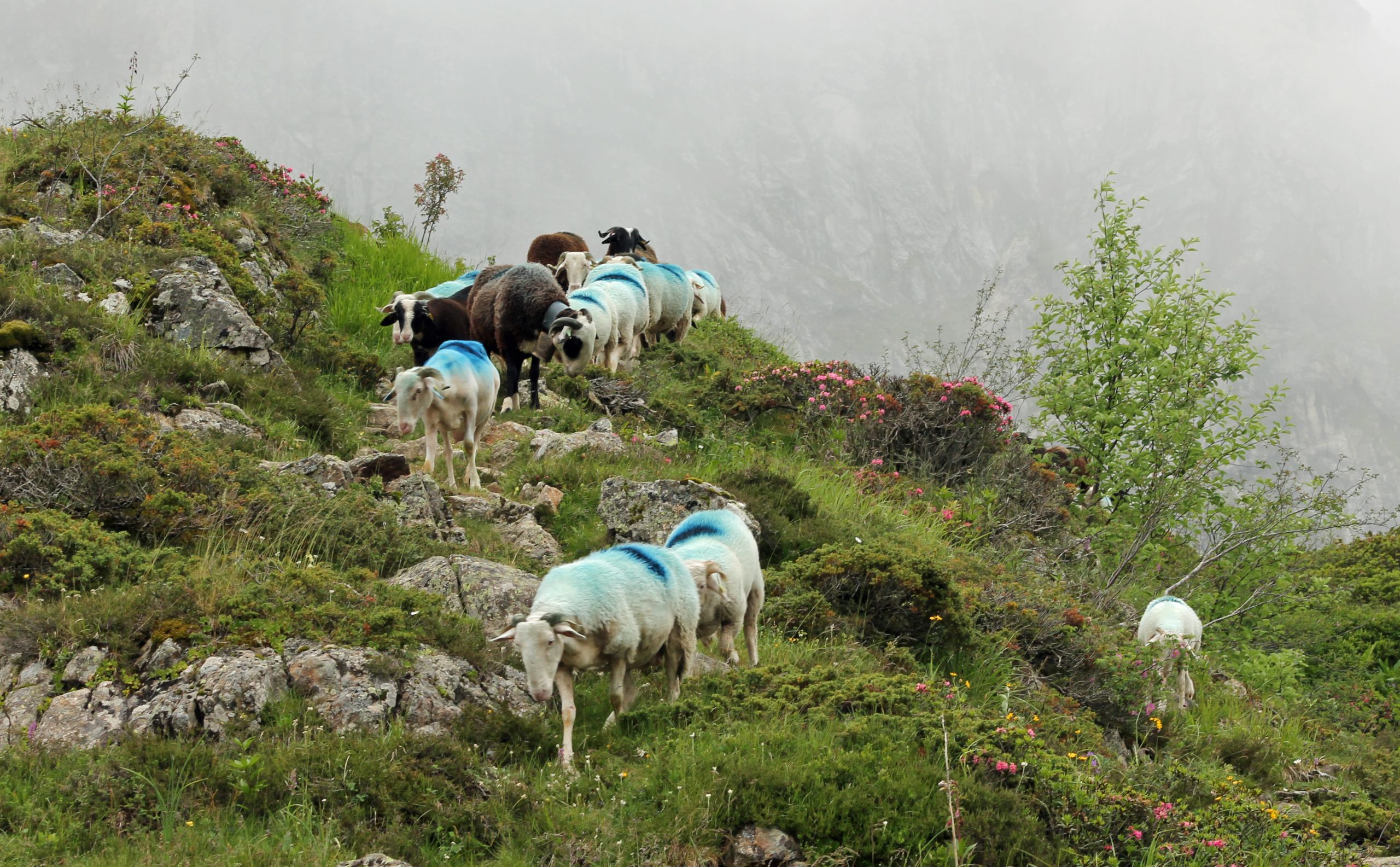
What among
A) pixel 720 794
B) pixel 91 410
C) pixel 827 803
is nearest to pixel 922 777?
pixel 827 803

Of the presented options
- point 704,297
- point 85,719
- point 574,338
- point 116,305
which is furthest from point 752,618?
point 704,297

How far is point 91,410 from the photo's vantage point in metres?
8.72

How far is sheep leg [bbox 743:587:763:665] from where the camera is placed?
25.8ft

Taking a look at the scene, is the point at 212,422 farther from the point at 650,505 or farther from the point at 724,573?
the point at 724,573

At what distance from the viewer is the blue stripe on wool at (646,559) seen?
668cm

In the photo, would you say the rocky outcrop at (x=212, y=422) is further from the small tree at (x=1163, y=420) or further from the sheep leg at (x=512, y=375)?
the small tree at (x=1163, y=420)

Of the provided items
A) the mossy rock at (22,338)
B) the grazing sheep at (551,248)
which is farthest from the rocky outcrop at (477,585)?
the grazing sheep at (551,248)

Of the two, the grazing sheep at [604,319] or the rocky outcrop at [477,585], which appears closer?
the rocky outcrop at [477,585]

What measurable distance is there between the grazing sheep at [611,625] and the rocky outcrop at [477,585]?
3.53 ft

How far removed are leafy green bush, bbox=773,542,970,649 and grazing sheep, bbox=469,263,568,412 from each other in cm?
595

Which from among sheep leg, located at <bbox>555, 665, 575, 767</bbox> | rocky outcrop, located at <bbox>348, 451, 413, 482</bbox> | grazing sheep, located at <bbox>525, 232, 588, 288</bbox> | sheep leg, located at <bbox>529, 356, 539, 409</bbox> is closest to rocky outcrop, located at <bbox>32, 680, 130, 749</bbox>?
sheep leg, located at <bbox>555, 665, 575, 767</bbox>

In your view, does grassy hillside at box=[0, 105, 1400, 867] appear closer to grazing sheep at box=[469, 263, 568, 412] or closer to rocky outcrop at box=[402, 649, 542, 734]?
rocky outcrop at box=[402, 649, 542, 734]

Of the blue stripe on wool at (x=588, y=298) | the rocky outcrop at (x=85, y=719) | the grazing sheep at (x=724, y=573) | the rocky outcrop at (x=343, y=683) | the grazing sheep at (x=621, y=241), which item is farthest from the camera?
the grazing sheep at (x=621, y=241)

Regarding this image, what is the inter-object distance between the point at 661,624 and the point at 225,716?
8.08 feet
